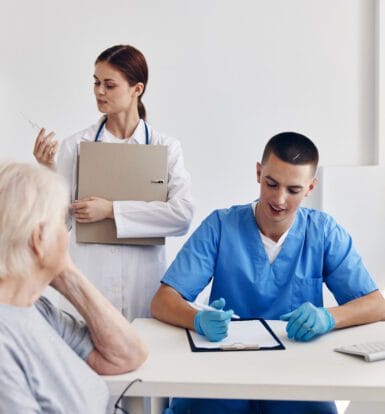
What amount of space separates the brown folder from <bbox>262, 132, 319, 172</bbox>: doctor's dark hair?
0.41m

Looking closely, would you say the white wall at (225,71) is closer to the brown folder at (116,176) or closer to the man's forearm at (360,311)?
the brown folder at (116,176)

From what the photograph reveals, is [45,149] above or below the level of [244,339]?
above

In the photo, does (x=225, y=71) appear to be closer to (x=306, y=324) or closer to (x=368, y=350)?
(x=306, y=324)

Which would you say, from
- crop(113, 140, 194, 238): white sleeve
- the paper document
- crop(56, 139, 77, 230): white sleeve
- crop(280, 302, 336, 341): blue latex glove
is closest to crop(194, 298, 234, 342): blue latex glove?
the paper document

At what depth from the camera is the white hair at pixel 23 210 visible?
91 cm

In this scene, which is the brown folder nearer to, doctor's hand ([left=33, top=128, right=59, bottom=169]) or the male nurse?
doctor's hand ([left=33, top=128, right=59, bottom=169])

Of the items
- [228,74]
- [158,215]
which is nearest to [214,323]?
[158,215]

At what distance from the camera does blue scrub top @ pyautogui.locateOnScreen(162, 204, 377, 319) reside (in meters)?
1.60

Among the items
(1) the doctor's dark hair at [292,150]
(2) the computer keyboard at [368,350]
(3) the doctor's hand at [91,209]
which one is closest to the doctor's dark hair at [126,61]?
(3) the doctor's hand at [91,209]

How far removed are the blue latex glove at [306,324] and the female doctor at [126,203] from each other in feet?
2.26

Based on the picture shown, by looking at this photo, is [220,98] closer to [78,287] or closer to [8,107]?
[8,107]

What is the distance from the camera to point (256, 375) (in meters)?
1.08

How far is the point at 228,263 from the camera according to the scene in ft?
5.37

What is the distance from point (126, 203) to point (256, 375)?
94 centimetres
